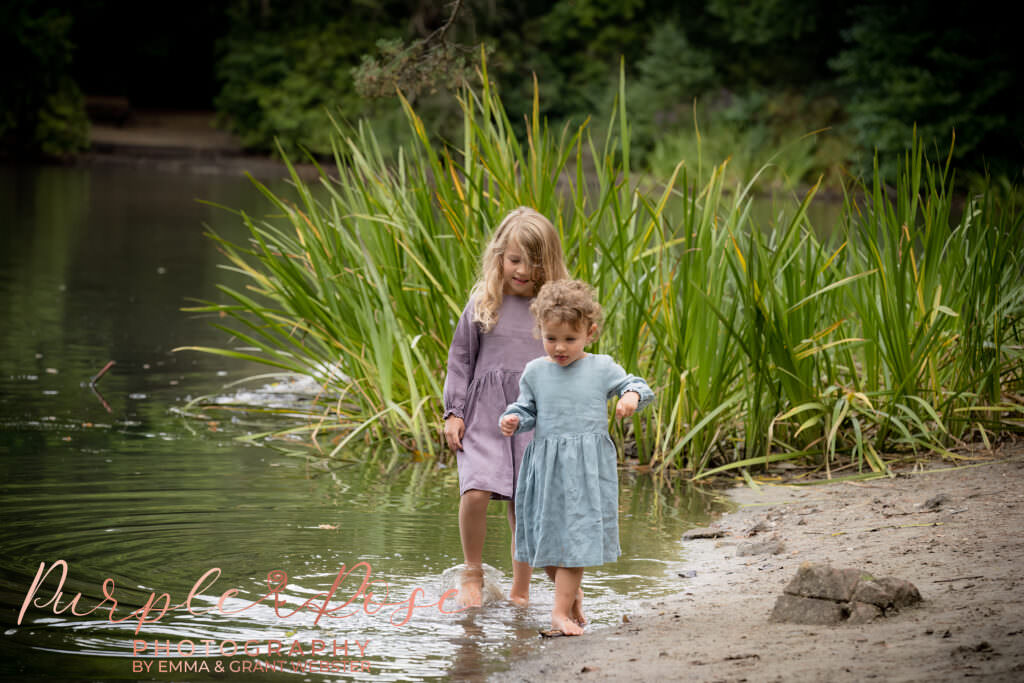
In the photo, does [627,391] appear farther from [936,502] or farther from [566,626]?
[936,502]

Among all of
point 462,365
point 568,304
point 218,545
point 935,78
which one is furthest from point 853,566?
point 935,78

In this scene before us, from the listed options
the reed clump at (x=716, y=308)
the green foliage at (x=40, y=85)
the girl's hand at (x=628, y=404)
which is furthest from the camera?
the green foliage at (x=40, y=85)

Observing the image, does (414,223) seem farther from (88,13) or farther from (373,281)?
(88,13)

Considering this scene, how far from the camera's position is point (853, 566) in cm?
399

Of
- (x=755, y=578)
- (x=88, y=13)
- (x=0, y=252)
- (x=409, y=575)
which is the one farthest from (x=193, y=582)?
(x=88, y=13)

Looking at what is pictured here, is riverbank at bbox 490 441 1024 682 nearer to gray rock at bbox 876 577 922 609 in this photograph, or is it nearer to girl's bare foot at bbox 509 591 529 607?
gray rock at bbox 876 577 922 609

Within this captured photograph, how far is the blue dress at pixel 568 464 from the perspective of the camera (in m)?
3.62

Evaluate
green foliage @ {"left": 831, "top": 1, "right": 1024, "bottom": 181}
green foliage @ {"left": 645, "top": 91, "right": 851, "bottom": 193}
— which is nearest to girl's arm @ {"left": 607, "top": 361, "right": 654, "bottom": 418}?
green foliage @ {"left": 645, "top": 91, "right": 851, "bottom": 193}

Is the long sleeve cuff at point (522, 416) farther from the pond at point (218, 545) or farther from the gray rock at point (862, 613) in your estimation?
the gray rock at point (862, 613)

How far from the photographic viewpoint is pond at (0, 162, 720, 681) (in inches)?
134

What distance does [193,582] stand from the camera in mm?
3971

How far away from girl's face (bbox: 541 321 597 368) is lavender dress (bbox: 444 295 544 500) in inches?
15.5

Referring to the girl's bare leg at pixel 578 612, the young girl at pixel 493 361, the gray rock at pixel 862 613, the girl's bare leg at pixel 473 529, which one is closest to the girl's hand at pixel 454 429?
the young girl at pixel 493 361

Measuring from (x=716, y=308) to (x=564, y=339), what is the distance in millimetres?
1726
